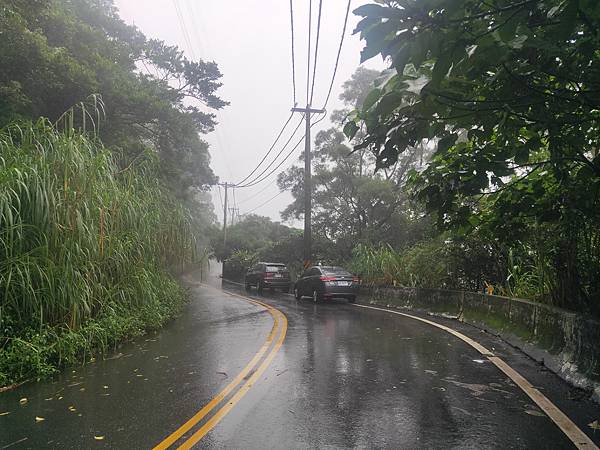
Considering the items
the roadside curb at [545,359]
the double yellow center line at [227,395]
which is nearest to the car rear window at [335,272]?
the roadside curb at [545,359]

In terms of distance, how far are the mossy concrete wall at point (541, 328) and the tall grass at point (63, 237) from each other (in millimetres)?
7153

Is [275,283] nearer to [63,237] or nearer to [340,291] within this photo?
[340,291]

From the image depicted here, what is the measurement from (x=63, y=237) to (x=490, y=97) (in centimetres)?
655

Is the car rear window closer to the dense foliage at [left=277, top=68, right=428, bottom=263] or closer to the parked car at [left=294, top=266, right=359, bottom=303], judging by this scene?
the parked car at [left=294, top=266, right=359, bottom=303]

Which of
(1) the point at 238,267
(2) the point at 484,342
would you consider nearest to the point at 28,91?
(2) the point at 484,342

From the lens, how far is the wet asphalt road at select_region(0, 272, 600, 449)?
4156mm

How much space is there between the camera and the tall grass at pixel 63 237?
6.79 meters

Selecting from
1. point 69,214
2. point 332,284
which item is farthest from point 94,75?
point 332,284

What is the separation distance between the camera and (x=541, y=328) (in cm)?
778

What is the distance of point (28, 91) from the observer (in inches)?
492

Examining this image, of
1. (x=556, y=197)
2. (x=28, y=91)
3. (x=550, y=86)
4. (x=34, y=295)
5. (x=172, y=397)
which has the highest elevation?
(x=28, y=91)

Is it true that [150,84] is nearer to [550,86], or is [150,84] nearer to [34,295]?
[34,295]

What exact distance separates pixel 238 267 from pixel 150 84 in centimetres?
2596

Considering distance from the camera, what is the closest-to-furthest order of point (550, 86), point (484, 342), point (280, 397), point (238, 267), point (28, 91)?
point (550, 86) → point (280, 397) → point (484, 342) → point (28, 91) → point (238, 267)
